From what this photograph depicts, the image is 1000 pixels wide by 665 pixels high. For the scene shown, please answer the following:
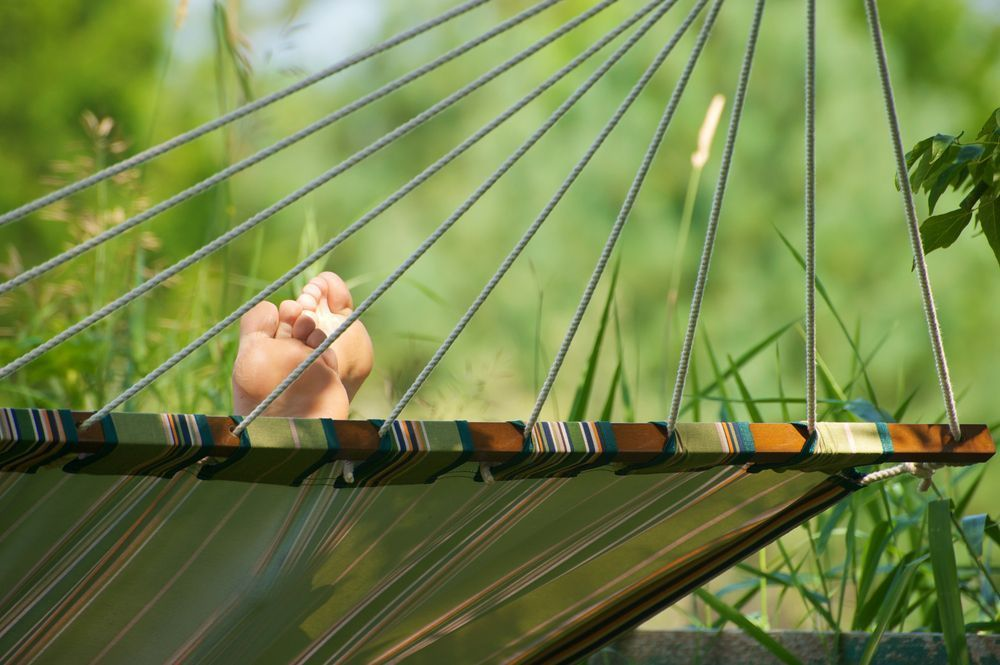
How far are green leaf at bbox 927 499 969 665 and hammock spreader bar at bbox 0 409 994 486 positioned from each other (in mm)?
176

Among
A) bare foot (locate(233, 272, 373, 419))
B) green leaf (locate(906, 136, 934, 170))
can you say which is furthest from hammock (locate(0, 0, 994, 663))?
bare foot (locate(233, 272, 373, 419))

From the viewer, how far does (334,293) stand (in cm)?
132

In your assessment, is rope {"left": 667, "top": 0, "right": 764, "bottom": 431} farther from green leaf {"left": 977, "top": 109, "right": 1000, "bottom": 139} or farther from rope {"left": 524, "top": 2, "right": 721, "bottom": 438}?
green leaf {"left": 977, "top": 109, "right": 1000, "bottom": 139}

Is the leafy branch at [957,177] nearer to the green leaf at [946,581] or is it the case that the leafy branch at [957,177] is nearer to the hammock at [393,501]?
the hammock at [393,501]

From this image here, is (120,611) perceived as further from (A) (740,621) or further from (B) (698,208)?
(B) (698,208)

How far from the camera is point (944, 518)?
48.6 inches

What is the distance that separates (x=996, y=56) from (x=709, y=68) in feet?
6.41

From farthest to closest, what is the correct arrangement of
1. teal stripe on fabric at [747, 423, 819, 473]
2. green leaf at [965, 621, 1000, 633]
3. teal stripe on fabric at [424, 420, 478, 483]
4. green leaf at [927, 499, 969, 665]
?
green leaf at [965, 621, 1000, 633], green leaf at [927, 499, 969, 665], teal stripe on fabric at [747, 423, 819, 473], teal stripe on fabric at [424, 420, 478, 483]

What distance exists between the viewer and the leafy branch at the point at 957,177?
110cm

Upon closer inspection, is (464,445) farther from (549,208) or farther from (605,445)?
(549,208)

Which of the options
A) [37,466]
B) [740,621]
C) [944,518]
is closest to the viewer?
[37,466]

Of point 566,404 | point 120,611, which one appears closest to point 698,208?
point 566,404

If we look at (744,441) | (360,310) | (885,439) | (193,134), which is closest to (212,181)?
(193,134)

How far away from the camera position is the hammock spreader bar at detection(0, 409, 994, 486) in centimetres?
81
